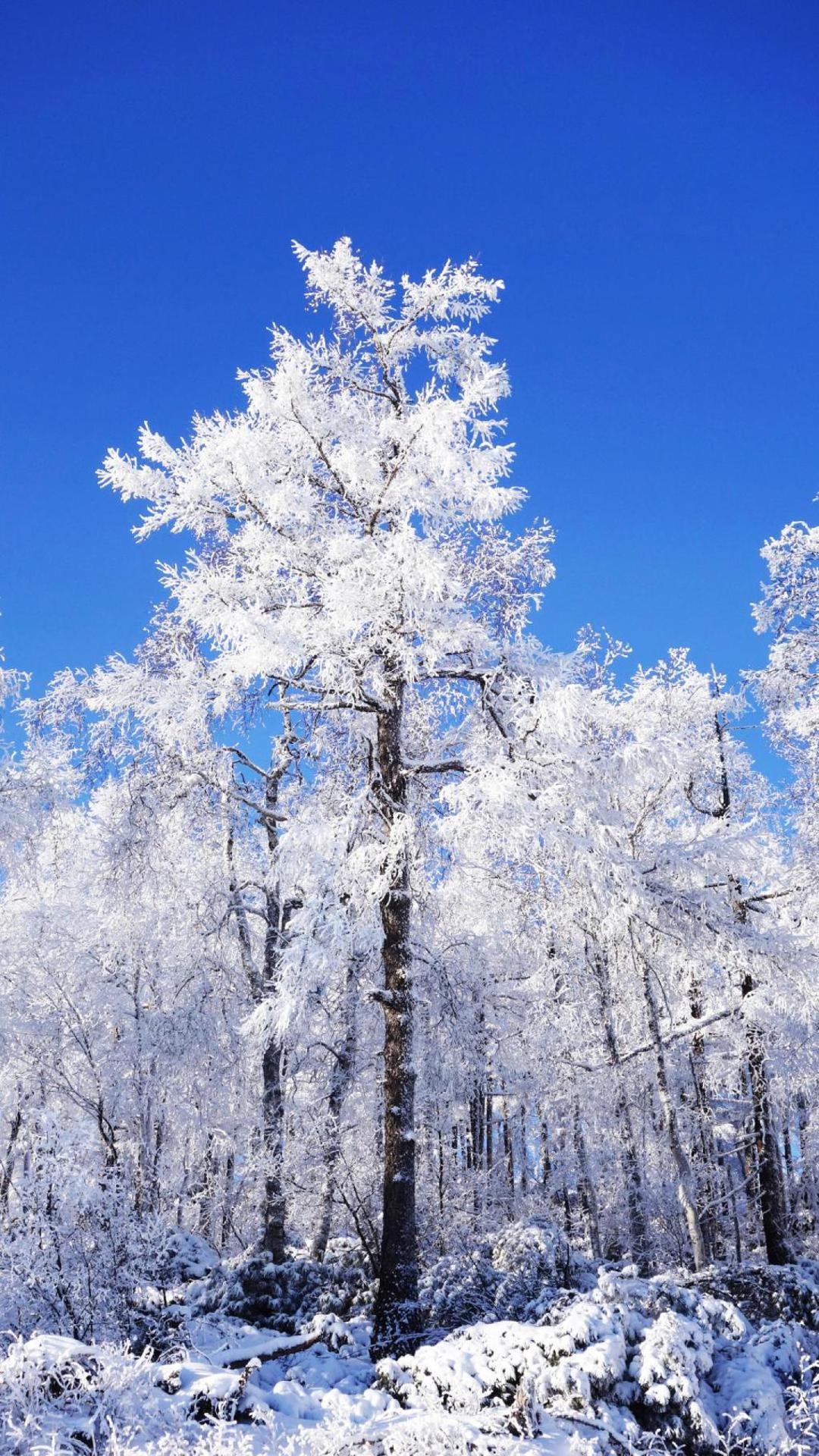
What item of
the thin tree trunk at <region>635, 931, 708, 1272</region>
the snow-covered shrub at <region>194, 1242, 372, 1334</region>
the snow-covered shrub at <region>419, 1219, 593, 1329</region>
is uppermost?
the thin tree trunk at <region>635, 931, 708, 1272</region>

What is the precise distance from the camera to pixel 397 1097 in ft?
28.0

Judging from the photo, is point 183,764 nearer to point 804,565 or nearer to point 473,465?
point 473,465

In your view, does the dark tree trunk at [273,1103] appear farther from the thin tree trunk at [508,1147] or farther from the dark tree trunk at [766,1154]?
the thin tree trunk at [508,1147]

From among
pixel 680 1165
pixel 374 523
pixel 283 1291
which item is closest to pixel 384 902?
pixel 374 523

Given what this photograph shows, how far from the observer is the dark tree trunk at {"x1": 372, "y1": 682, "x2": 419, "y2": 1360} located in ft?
25.3

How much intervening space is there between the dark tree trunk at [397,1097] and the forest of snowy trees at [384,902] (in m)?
0.03

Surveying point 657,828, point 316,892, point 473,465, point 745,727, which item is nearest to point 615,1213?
point 657,828

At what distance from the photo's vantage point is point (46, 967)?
16.4 metres

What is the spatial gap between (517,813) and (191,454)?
18.1 feet

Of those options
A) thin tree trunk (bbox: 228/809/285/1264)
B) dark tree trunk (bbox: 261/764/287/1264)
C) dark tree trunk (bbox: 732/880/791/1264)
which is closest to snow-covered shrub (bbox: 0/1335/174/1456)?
thin tree trunk (bbox: 228/809/285/1264)

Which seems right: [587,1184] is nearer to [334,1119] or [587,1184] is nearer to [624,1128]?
[624,1128]

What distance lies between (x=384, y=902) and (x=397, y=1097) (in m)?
1.92

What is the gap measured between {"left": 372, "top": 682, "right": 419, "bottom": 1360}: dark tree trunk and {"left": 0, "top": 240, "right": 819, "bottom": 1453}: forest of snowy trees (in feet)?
0.11

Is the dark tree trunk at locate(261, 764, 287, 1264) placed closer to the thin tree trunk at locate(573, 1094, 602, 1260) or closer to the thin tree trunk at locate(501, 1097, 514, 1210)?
the thin tree trunk at locate(573, 1094, 602, 1260)
